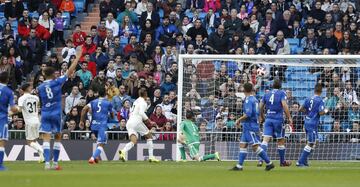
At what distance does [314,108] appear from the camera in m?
27.3

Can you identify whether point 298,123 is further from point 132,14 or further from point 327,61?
point 132,14

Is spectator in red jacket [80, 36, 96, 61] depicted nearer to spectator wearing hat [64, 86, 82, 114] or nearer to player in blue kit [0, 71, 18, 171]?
spectator wearing hat [64, 86, 82, 114]

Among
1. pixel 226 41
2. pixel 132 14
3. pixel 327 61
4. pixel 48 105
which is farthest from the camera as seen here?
pixel 132 14

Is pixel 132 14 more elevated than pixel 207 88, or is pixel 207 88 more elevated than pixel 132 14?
pixel 132 14

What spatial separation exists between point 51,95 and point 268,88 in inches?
392

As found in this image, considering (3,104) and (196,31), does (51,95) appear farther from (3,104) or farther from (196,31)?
(196,31)

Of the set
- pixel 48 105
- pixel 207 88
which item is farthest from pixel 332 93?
pixel 48 105

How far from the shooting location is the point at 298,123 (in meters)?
32.5

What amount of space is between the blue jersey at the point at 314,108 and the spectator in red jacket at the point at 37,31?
13009 mm

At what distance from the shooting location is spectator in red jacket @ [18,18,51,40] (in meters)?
37.7

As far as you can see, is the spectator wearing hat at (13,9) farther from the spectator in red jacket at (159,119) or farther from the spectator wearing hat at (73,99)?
the spectator in red jacket at (159,119)

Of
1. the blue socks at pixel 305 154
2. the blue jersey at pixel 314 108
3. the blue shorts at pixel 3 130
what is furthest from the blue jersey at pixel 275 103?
the blue shorts at pixel 3 130

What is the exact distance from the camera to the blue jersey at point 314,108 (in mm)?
27250

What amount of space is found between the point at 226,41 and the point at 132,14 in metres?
4.21
